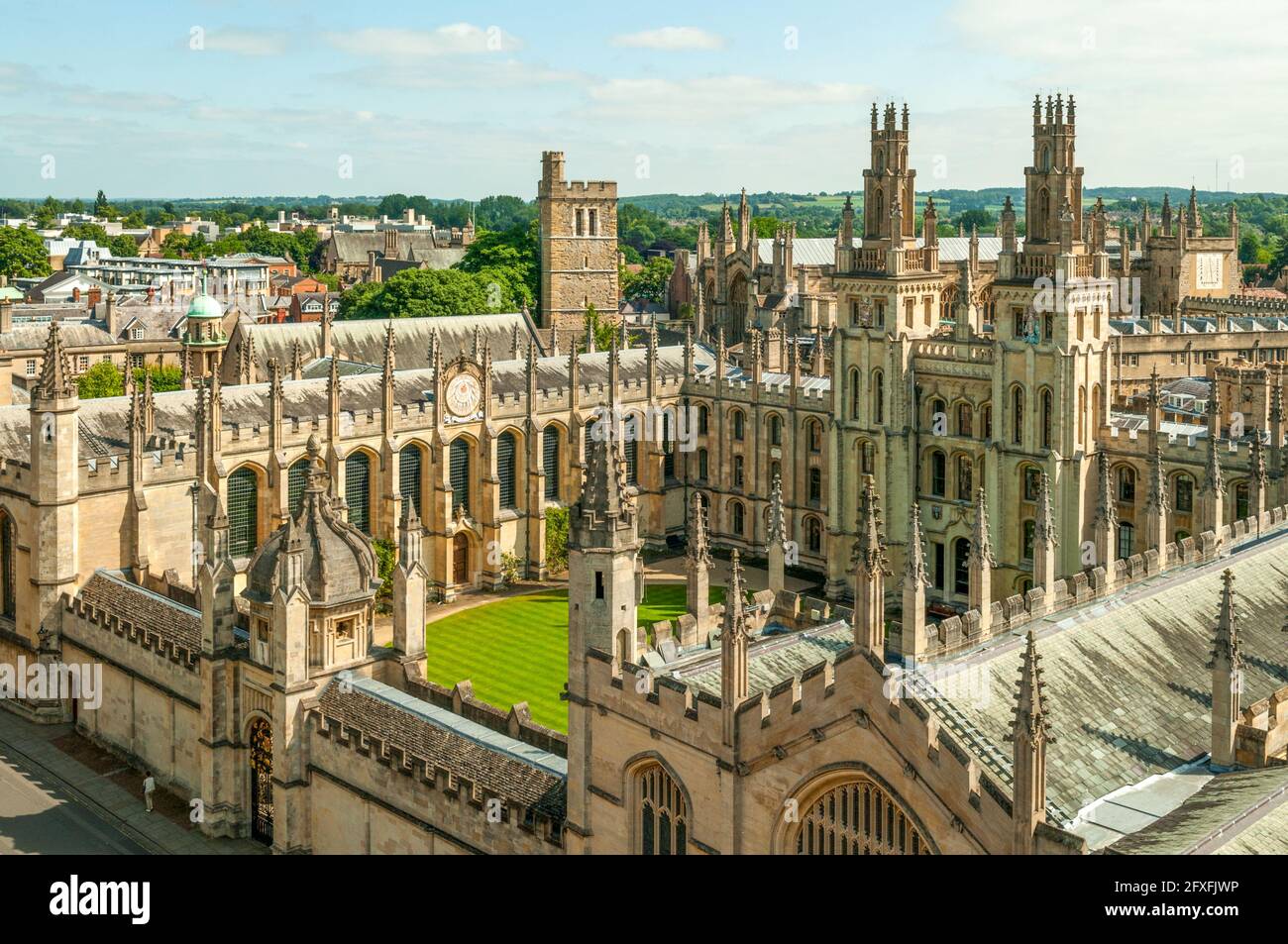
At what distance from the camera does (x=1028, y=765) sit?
684 inches

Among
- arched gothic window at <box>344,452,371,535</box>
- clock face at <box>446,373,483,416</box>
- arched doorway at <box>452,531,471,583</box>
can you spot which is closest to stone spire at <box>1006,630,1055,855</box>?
arched gothic window at <box>344,452,371,535</box>

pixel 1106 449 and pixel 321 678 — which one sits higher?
pixel 1106 449

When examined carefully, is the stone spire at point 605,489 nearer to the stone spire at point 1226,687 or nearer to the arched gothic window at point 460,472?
the stone spire at point 1226,687

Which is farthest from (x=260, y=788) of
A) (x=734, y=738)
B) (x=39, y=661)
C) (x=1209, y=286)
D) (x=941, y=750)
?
(x=1209, y=286)

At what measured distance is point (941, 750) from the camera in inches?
722

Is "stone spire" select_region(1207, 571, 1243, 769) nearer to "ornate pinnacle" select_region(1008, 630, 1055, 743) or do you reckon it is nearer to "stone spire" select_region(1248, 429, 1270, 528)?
"ornate pinnacle" select_region(1008, 630, 1055, 743)

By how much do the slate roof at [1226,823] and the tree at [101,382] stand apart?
57.8 m

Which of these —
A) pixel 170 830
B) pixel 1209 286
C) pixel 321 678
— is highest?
pixel 1209 286

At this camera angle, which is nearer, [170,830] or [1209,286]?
[170,830]

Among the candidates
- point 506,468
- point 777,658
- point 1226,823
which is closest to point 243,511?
point 506,468

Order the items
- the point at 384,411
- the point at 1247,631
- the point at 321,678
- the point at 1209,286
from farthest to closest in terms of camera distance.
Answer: the point at 1209,286 < the point at 384,411 < the point at 321,678 < the point at 1247,631

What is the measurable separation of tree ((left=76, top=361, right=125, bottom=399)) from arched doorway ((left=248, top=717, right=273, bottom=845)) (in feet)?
133
